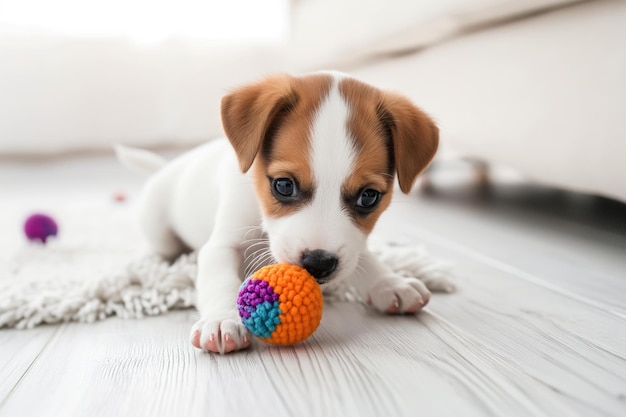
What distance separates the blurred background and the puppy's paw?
94 centimetres

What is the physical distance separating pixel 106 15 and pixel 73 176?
1.48m

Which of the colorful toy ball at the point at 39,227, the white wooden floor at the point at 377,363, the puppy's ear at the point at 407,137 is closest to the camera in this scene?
the white wooden floor at the point at 377,363

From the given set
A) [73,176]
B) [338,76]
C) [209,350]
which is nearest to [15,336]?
[209,350]

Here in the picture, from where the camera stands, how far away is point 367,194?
1.51 metres

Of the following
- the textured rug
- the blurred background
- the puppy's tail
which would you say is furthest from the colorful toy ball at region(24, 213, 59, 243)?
the blurred background

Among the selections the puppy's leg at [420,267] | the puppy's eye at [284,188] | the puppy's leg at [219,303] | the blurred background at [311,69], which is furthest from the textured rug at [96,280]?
the blurred background at [311,69]

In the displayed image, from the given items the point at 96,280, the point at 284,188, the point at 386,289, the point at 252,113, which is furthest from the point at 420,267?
the point at 96,280

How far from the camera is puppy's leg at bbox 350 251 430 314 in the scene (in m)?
1.61

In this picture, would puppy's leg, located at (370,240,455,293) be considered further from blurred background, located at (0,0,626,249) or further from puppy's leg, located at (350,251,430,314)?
blurred background, located at (0,0,626,249)

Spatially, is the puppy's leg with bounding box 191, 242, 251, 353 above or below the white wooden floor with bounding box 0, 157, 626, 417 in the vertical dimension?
above

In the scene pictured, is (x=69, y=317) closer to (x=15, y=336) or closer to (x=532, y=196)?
(x=15, y=336)

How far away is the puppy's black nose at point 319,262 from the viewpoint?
1345 mm

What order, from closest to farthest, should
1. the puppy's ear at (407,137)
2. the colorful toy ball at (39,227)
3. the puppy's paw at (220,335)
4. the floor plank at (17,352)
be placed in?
the floor plank at (17,352)
the puppy's paw at (220,335)
the puppy's ear at (407,137)
the colorful toy ball at (39,227)

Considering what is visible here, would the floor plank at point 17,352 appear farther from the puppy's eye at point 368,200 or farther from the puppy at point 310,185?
the puppy's eye at point 368,200
